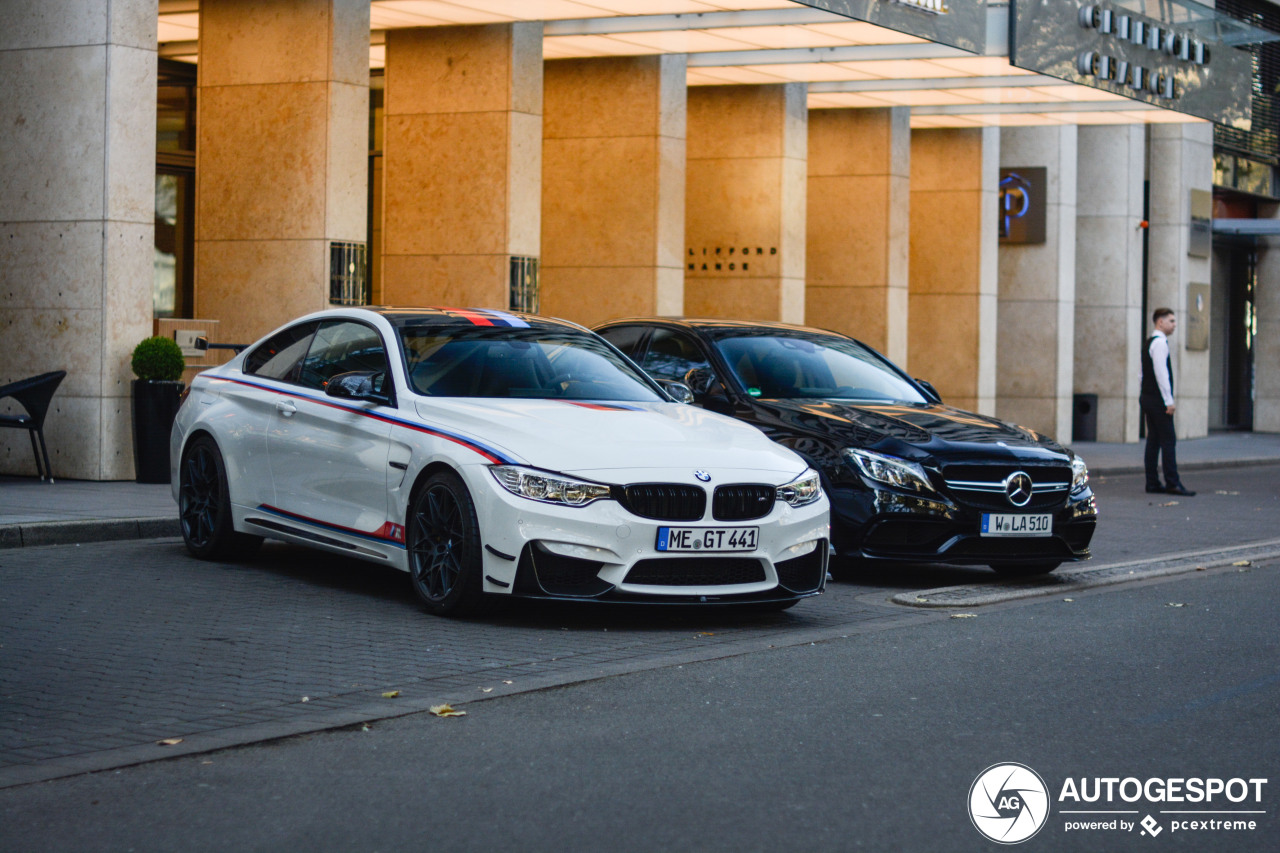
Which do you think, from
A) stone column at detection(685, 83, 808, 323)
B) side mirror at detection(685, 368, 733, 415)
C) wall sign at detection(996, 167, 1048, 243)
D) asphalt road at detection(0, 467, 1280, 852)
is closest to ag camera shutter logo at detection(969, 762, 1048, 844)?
asphalt road at detection(0, 467, 1280, 852)

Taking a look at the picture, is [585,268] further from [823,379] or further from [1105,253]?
[1105,253]

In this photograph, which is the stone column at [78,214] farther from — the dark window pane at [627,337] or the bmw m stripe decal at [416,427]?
the bmw m stripe decal at [416,427]

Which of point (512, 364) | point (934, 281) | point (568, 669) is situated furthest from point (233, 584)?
point (934, 281)

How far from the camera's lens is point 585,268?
20.4 m

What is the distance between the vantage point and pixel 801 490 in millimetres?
8133

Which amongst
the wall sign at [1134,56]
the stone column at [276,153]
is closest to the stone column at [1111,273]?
the wall sign at [1134,56]

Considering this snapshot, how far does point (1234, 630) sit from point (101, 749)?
5424 mm

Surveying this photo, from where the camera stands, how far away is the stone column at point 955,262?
25.4 metres

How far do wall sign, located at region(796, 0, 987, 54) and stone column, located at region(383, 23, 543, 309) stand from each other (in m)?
3.44

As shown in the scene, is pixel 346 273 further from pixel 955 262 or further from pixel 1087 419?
pixel 1087 419

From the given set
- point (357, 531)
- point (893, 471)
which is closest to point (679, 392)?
point (893, 471)

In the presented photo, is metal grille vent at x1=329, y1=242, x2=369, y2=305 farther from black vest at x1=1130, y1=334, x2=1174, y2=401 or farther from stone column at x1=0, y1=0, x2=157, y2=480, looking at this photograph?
black vest at x1=1130, y1=334, x2=1174, y2=401

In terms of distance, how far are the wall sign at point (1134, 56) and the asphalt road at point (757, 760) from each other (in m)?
13.6

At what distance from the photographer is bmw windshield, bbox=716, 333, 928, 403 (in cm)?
1077
